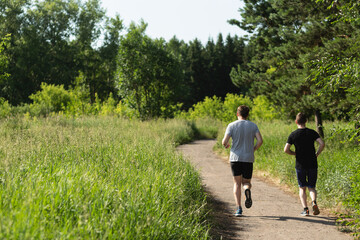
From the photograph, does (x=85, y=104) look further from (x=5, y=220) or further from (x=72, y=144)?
(x=5, y=220)

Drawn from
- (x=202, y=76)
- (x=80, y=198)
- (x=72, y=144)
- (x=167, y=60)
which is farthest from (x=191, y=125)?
(x=202, y=76)

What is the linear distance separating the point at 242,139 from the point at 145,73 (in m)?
19.1

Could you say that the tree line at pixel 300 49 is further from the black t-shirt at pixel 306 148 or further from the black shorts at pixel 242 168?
the black shorts at pixel 242 168

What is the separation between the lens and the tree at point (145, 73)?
25172 mm

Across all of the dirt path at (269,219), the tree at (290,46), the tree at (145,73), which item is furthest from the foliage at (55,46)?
the dirt path at (269,219)

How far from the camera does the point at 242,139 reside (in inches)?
270

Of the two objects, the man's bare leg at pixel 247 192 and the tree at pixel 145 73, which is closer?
the man's bare leg at pixel 247 192

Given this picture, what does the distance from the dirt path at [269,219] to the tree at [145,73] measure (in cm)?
1647

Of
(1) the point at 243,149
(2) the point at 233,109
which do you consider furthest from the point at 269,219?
(2) the point at 233,109

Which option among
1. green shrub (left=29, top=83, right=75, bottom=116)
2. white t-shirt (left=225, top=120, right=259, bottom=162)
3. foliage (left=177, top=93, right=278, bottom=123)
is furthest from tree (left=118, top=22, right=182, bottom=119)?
white t-shirt (left=225, top=120, right=259, bottom=162)

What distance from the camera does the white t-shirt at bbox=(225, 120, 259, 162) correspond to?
6844mm

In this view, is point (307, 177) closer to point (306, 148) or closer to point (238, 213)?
point (306, 148)

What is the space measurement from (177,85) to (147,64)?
318 centimetres

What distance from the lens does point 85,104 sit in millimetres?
31188
